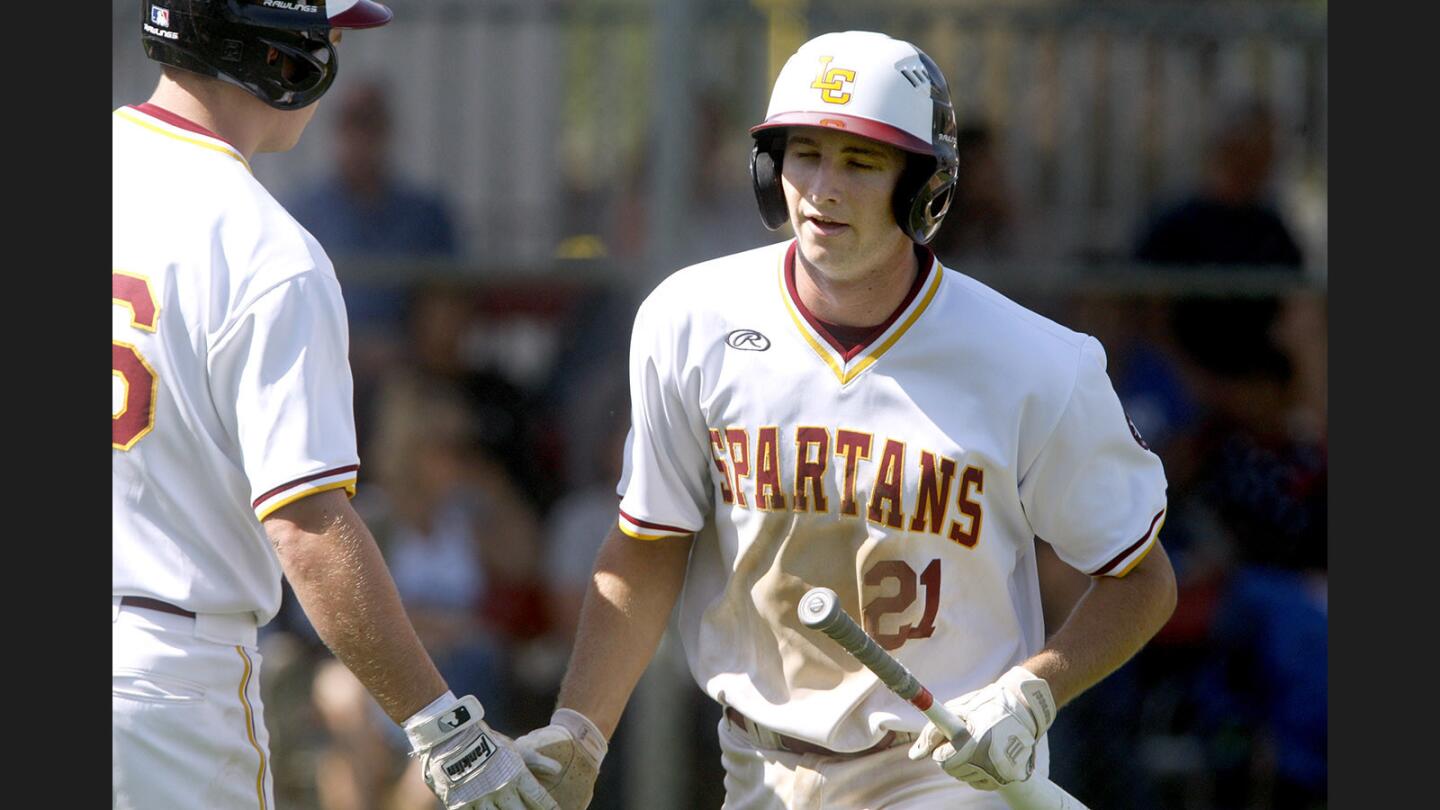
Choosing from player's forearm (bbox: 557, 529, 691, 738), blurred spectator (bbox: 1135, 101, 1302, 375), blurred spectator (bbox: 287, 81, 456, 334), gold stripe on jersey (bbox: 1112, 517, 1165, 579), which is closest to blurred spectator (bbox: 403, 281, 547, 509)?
blurred spectator (bbox: 287, 81, 456, 334)

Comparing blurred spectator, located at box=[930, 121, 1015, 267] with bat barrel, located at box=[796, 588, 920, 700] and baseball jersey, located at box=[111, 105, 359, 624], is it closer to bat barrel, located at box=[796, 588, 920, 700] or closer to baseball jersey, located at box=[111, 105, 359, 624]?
bat barrel, located at box=[796, 588, 920, 700]

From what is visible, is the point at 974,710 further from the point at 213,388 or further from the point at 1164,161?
the point at 1164,161

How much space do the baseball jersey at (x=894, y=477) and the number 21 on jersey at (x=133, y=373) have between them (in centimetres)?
112

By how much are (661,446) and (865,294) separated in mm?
578

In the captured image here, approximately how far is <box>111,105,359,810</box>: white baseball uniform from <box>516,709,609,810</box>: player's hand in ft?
2.06

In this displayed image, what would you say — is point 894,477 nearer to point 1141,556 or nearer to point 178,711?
point 1141,556

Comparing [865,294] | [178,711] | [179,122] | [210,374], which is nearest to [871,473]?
[865,294]

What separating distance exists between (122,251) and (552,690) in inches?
164

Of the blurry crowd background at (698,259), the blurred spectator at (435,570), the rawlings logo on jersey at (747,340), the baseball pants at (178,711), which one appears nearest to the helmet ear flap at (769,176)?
the rawlings logo on jersey at (747,340)

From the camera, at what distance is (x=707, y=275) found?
4.18 metres

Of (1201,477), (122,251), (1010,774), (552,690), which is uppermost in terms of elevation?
(122,251)

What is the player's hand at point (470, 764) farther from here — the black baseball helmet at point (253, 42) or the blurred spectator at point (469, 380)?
the blurred spectator at point (469, 380)

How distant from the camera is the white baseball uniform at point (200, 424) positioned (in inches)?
135

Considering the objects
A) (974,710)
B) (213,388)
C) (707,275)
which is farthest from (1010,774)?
(213,388)
